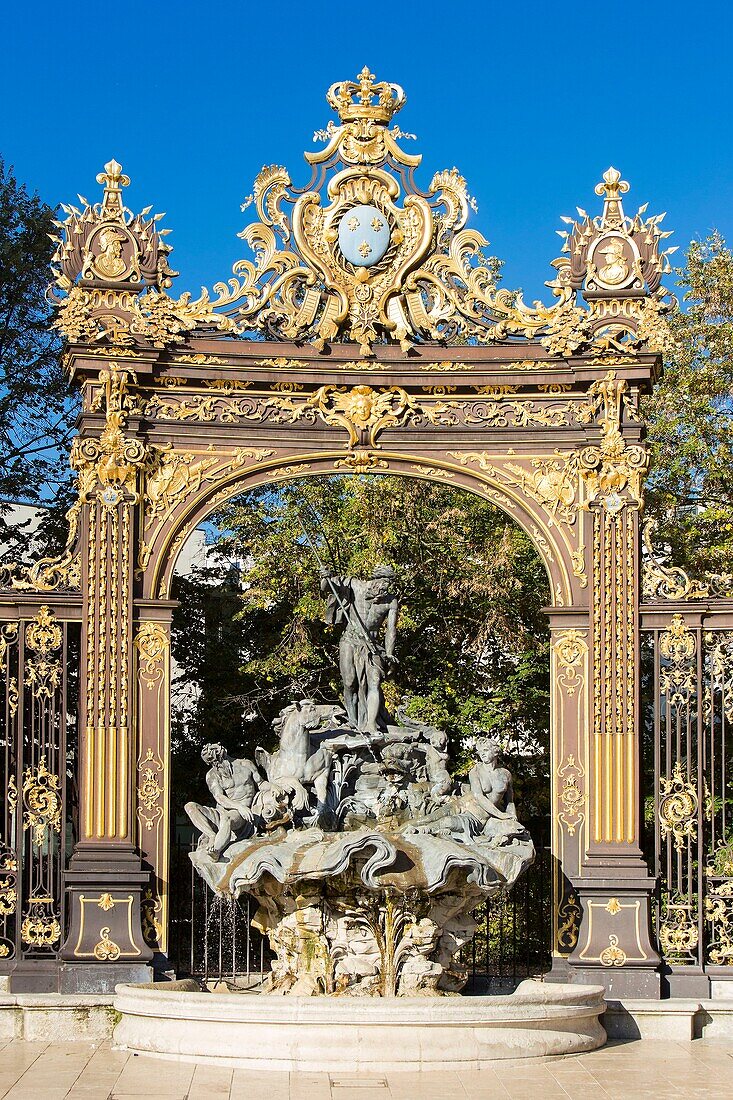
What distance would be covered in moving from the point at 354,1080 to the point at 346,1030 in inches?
16.1

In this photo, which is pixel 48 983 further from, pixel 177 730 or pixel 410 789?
pixel 177 730

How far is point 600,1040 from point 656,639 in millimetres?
3600

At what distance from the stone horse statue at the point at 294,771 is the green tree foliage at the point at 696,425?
6995 millimetres

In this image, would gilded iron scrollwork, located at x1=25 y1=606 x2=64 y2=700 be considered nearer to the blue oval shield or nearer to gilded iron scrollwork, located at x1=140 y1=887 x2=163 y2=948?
gilded iron scrollwork, located at x1=140 y1=887 x2=163 y2=948

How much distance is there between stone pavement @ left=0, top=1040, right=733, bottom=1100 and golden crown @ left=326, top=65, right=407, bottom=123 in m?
8.42

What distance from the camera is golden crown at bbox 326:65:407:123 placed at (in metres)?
15.2

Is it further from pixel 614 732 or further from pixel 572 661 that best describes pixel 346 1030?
pixel 572 661

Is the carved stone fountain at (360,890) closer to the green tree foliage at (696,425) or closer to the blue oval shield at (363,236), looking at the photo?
the blue oval shield at (363,236)

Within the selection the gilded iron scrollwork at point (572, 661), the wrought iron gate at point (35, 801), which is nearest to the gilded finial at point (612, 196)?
the gilded iron scrollwork at point (572, 661)

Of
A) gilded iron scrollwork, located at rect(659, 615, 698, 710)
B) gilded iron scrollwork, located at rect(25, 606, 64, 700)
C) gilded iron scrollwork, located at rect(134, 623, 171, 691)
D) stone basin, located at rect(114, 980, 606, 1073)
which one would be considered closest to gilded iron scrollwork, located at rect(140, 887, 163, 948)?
stone basin, located at rect(114, 980, 606, 1073)

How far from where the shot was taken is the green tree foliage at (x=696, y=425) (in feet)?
65.8

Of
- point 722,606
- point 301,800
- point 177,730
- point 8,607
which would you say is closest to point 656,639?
point 722,606

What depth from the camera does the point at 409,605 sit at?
20.6 m

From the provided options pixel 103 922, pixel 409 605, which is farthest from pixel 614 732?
pixel 409 605
